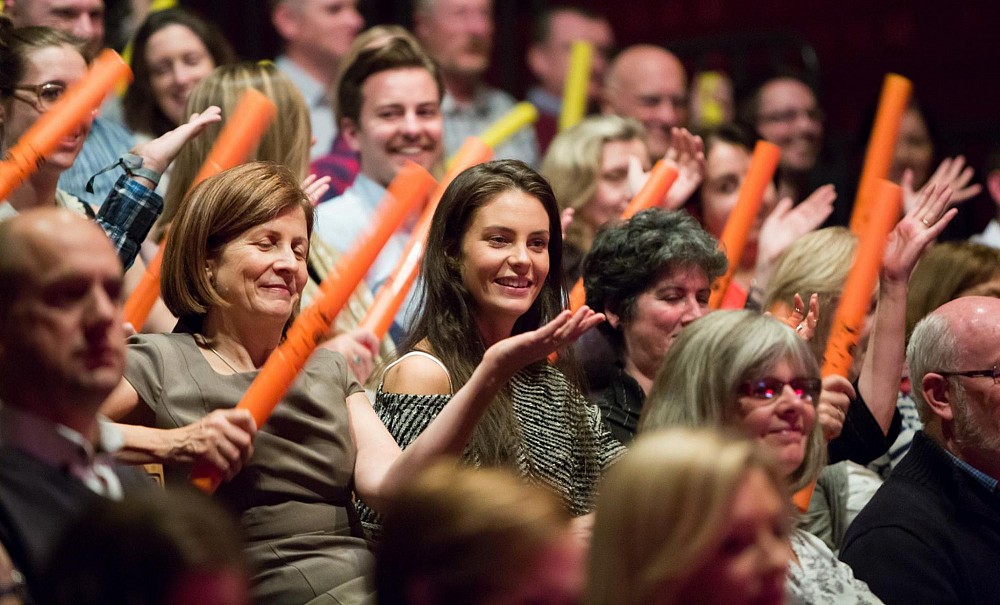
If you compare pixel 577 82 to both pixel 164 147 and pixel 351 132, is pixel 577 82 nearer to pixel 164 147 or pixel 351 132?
pixel 351 132

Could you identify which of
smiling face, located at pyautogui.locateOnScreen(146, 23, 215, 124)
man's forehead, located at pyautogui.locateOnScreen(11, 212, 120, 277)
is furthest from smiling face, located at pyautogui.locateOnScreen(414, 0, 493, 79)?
man's forehead, located at pyautogui.locateOnScreen(11, 212, 120, 277)

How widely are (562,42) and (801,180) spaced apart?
111cm

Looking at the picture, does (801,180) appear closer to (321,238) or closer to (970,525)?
(321,238)

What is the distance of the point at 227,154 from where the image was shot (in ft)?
8.95

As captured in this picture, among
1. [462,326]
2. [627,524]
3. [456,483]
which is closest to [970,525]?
[462,326]

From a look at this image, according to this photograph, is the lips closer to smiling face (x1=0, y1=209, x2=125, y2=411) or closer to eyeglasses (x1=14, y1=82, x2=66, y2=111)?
eyeglasses (x1=14, y1=82, x2=66, y2=111)

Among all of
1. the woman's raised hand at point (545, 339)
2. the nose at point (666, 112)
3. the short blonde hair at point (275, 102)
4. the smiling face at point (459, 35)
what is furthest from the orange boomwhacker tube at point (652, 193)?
the smiling face at point (459, 35)

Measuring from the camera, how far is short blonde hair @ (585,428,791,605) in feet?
5.03

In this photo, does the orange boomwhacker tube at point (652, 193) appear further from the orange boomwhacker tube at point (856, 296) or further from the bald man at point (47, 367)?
the bald man at point (47, 367)

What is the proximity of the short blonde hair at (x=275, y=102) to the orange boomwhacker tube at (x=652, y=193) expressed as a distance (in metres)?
0.66

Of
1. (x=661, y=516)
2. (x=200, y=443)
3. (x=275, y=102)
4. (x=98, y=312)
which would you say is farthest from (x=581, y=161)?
(x=661, y=516)

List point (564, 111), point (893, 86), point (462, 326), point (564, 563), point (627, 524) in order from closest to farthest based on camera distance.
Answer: point (564, 563), point (627, 524), point (462, 326), point (893, 86), point (564, 111)

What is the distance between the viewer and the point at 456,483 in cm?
145

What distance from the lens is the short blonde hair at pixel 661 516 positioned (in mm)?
1534
